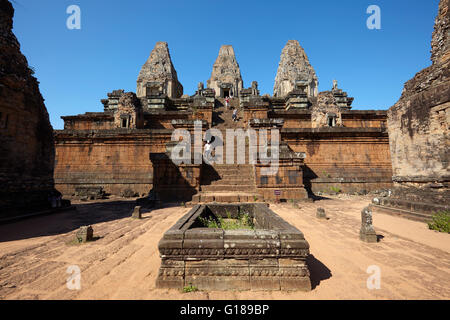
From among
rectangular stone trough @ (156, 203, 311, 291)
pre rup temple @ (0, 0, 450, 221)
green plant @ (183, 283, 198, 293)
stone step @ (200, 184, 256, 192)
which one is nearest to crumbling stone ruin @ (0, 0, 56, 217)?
pre rup temple @ (0, 0, 450, 221)

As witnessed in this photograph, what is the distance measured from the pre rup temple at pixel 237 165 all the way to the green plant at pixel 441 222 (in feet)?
1.92

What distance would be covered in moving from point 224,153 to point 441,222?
8.98m

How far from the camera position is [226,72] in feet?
130

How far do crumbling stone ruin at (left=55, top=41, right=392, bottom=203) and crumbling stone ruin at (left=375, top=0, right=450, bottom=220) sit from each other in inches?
134

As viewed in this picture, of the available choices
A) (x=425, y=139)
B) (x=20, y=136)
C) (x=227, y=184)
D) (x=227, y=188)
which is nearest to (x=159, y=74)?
(x=20, y=136)

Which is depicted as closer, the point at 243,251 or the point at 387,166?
the point at 243,251

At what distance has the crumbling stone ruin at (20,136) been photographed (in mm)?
6457

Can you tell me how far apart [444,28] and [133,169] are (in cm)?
1497

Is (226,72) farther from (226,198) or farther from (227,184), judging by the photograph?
(226,198)

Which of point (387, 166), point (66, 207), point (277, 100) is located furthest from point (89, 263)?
point (277, 100)

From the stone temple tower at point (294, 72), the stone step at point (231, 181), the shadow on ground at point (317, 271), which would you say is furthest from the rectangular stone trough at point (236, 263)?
the stone temple tower at point (294, 72)

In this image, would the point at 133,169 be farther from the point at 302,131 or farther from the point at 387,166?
the point at 387,166

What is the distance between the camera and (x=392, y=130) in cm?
726

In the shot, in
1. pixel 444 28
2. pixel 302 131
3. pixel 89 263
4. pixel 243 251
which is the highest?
pixel 444 28
